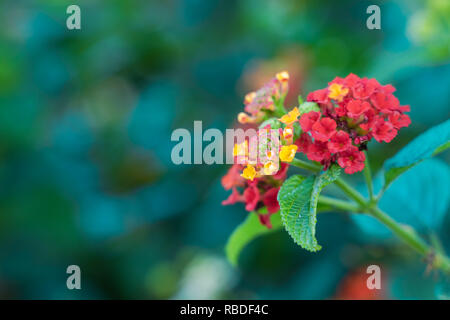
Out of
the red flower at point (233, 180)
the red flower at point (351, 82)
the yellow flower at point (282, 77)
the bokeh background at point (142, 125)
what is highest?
the bokeh background at point (142, 125)

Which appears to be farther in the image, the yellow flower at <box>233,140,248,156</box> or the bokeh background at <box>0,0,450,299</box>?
the bokeh background at <box>0,0,450,299</box>

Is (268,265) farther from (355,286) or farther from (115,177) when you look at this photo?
(115,177)

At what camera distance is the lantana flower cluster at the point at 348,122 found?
65 centimetres

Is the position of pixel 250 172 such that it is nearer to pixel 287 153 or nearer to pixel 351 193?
pixel 287 153

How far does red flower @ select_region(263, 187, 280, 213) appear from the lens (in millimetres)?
736

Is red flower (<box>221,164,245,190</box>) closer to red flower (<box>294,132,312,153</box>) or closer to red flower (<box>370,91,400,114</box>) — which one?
red flower (<box>294,132,312,153</box>)

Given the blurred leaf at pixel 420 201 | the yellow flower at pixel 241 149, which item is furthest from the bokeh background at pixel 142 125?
the yellow flower at pixel 241 149

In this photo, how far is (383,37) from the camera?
178cm

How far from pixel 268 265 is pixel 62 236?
846mm

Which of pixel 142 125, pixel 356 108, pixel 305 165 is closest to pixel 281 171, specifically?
pixel 305 165

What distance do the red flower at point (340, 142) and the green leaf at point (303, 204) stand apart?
1.1 inches

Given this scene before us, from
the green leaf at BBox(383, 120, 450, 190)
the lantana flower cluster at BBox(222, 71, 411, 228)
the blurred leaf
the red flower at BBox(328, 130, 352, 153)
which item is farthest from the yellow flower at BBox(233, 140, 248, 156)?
the blurred leaf

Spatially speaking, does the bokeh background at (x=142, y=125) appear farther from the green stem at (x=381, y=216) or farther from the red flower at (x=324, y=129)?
the red flower at (x=324, y=129)

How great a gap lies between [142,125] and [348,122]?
4.24 ft
